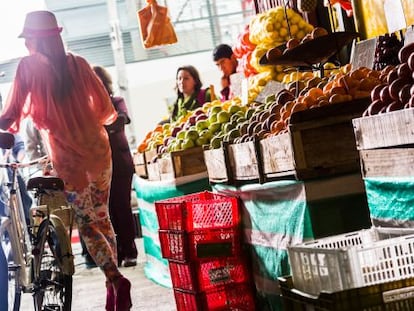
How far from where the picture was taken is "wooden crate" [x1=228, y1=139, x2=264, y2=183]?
182 inches

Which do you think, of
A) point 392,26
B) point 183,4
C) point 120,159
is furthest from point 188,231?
point 183,4

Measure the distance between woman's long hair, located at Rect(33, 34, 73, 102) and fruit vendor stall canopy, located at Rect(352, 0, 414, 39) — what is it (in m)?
1.98

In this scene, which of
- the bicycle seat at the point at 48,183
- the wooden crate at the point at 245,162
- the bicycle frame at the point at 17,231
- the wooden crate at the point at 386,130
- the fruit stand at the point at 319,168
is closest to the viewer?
the fruit stand at the point at 319,168

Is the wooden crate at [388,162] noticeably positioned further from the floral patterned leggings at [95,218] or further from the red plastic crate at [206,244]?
the floral patterned leggings at [95,218]

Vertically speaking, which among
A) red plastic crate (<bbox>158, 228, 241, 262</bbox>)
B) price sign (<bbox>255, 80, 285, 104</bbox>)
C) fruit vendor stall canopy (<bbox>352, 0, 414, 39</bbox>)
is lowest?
red plastic crate (<bbox>158, 228, 241, 262</bbox>)

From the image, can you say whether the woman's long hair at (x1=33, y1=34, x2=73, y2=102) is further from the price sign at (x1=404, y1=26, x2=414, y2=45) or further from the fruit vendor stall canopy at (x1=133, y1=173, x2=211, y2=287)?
the price sign at (x1=404, y1=26, x2=414, y2=45)

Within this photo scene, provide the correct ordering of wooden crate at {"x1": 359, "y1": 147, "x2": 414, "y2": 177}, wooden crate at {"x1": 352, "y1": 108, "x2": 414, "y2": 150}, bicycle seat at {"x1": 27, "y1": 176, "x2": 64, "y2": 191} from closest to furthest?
1. wooden crate at {"x1": 352, "y1": 108, "x2": 414, "y2": 150}
2. wooden crate at {"x1": 359, "y1": 147, "x2": 414, "y2": 177}
3. bicycle seat at {"x1": 27, "y1": 176, "x2": 64, "y2": 191}

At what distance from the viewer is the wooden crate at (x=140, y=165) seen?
867 centimetres

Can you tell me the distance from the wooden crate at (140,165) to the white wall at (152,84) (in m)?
8.11

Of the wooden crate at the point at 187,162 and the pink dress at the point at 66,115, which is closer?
the pink dress at the point at 66,115

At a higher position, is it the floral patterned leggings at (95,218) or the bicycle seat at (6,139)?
the bicycle seat at (6,139)

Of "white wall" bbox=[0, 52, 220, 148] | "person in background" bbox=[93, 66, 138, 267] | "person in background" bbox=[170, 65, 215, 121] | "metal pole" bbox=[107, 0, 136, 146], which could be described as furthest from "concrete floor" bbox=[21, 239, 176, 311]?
"white wall" bbox=[0, 52, 220, 148]

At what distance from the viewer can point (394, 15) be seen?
5297 millimetres

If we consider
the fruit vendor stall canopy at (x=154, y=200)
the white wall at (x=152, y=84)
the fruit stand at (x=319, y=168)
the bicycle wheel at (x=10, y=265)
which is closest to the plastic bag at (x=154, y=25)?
the fruit vendor stall canopy at (x=154, y=200)
